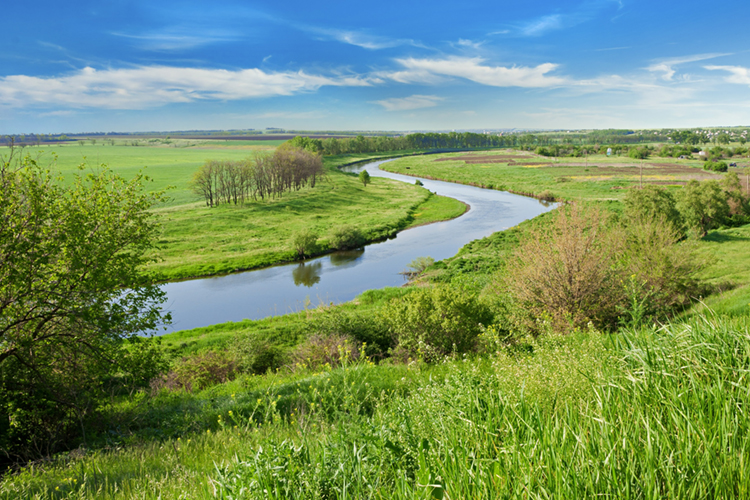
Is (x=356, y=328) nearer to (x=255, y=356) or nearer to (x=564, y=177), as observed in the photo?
(x=255, y=356)

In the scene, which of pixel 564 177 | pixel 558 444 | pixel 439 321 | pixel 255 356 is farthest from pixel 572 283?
pixel 564 177

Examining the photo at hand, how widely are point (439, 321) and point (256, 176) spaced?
191 feet

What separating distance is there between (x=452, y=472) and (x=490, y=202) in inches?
2692

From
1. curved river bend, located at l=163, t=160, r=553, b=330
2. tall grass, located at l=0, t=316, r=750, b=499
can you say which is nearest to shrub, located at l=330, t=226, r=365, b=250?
curved river bend, located at l=163, t=160, r=553, b=330

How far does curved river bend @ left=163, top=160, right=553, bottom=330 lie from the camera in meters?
29.5

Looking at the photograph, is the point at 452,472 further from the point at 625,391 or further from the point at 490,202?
the point at 490,202

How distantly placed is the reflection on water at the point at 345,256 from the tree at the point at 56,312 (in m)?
28.4

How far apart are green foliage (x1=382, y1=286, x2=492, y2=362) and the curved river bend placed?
1394 centimetres

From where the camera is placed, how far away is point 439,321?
1441 centimetres

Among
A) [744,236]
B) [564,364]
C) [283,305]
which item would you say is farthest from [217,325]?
[744,236]

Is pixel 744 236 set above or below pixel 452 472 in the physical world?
below

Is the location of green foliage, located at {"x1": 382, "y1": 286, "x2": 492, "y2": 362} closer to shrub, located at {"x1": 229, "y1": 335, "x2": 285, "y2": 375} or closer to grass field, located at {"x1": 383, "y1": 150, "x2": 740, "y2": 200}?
shrub, located at {"x1": 229, "y1": 335, "x2": 285, "y2": 375}

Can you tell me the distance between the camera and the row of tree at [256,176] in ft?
199

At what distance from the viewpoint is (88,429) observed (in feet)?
31.2
